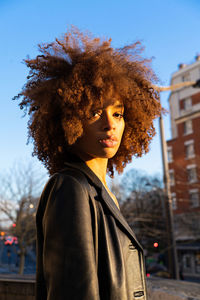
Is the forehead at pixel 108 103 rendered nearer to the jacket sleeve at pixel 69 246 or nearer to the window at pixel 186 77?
the jacket sleeve at pixel 69 246

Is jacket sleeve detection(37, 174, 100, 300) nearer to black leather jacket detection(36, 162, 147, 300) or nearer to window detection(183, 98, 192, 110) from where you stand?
black leather jacket detection(36, 162, 147, 300)

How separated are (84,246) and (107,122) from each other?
0.72 metres

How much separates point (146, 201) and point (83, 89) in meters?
38.1

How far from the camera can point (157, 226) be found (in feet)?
116

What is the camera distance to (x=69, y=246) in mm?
1354

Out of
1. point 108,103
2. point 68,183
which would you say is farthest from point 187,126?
point 68,183

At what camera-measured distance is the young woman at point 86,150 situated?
1372 millimetres

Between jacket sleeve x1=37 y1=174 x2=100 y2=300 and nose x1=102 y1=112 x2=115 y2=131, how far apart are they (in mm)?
425

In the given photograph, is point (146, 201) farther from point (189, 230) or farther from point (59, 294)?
point (59, 294)

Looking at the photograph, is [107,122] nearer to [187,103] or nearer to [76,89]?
[76,89]

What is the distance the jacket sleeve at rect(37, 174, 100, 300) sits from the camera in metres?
1.30

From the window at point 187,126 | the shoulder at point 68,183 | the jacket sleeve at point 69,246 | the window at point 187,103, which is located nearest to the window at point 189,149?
the window at point 187,126

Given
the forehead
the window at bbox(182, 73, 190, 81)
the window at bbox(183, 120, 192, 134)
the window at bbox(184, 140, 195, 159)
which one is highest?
the window at bbox(182, 73, 190, 81)

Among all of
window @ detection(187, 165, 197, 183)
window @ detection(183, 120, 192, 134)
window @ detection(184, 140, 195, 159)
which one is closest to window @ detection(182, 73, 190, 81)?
window @ detection(183, 120, 192, 134)
